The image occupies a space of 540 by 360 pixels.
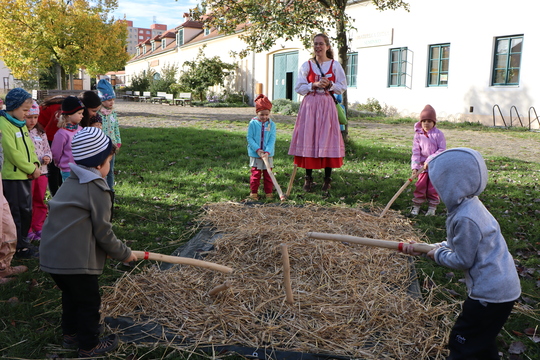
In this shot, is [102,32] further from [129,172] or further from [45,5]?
[129,172]

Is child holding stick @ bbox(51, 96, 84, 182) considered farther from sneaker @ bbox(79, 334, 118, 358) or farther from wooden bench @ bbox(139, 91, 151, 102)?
wooden bench @ bbox(139, 91, 151, 102)

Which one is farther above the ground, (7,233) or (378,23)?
(378,23)

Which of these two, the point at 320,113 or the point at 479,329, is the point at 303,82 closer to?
the point at 320,113

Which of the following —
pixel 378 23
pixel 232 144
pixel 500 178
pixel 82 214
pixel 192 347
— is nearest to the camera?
pixel 82 214

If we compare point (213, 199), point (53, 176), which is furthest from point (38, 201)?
point (213, 199)

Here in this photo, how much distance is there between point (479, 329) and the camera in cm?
266

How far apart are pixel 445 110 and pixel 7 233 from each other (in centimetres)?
1838

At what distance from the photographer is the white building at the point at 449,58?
16328 mm

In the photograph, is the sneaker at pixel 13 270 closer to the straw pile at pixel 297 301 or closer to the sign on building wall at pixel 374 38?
the straw pile at pixel 297 301

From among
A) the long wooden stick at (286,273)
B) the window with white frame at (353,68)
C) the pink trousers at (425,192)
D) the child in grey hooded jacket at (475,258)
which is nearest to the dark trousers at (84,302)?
the long wooden stick at (286,273)

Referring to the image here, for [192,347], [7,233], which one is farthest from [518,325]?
[7,233]

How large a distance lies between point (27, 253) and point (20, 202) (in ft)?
1.87

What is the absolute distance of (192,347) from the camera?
3.20 metres

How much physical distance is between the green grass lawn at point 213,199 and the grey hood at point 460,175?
4.53 feet
